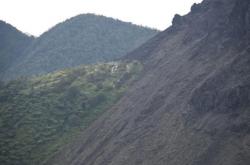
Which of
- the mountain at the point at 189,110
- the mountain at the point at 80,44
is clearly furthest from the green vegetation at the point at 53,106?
the mountain at the point at 80,44

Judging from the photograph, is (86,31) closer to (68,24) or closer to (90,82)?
(68,24)

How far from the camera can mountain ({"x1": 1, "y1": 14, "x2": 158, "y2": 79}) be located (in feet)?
493

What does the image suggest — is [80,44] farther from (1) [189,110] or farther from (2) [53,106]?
(1) [189,110]

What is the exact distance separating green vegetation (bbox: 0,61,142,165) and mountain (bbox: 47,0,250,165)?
14.0ft

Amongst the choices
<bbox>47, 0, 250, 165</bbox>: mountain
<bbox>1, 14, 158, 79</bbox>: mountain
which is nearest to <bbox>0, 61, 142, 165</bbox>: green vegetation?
<bbox>47, 0, 250, 165</bbox>: mountain

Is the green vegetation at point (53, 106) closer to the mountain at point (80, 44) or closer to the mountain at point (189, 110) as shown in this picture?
the mountain at point (189, 110)

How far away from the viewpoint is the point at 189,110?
47531mm

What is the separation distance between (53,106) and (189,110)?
112 ft

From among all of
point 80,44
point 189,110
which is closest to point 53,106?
point 189,110

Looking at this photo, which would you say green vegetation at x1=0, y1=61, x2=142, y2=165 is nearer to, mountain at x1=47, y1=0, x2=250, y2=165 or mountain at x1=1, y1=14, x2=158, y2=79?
mountain at x1=47, y1=0, x2=250, y2=165

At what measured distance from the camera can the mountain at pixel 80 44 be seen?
15025 centimetres

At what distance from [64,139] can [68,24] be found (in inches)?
5005

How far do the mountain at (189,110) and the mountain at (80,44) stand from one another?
75693mm

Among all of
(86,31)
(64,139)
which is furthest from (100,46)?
(64,139)
